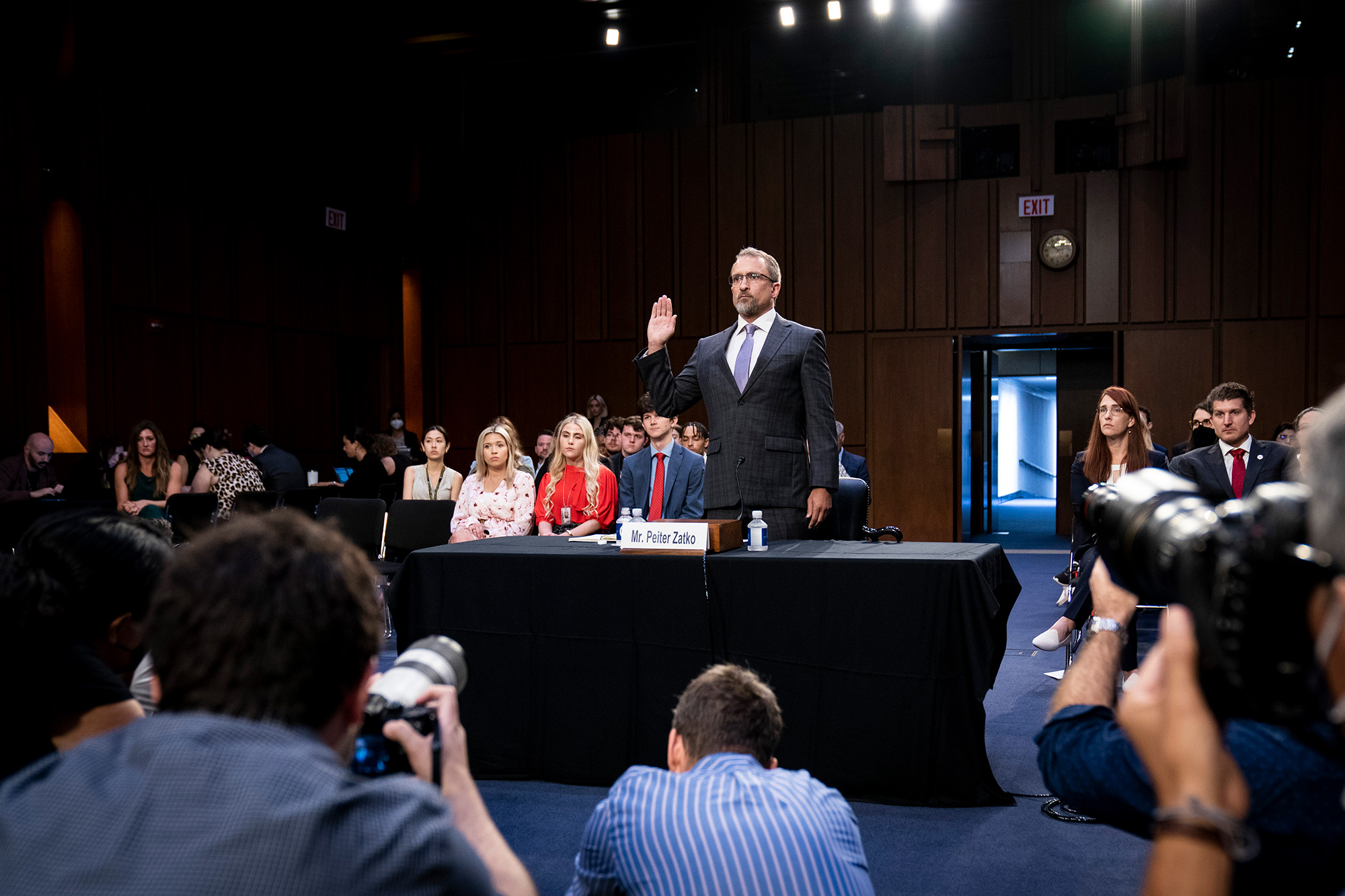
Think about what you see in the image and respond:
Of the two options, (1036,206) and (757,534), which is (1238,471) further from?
(1036,206)

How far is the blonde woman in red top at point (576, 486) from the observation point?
484 centimetres

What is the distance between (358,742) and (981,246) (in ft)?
32.1

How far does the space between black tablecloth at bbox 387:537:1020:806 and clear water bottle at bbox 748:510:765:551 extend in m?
0.08

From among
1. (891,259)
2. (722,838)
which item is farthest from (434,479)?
(891,259)

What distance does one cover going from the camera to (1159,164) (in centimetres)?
921

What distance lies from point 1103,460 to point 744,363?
1.87 metres

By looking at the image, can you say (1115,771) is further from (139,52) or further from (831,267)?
(139,52)

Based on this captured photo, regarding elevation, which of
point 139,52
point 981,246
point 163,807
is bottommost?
point 163,807

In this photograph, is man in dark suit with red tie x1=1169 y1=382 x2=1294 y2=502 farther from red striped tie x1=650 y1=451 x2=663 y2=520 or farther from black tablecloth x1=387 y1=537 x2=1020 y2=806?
red striped tie x1=650 y1=451 x2=663 y2=520

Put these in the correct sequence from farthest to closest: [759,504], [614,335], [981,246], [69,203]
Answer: [614,335] → [981,246] → [69,203] → [759,504]

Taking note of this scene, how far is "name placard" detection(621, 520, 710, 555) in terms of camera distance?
2.84m

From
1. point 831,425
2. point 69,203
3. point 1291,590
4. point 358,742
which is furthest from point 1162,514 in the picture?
point 69,203

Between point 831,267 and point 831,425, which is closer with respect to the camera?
point 831,425

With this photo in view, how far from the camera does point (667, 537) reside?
287cm
